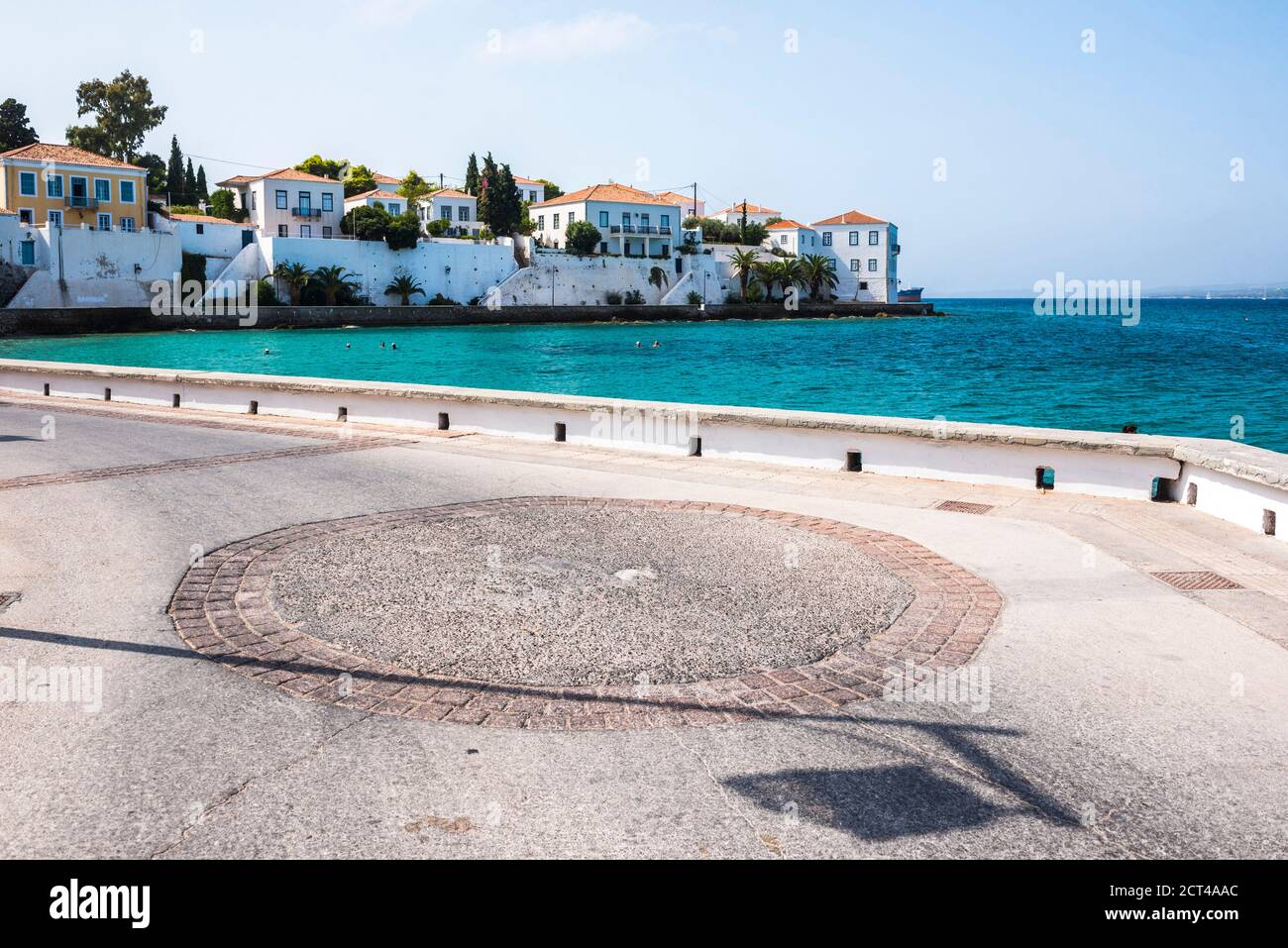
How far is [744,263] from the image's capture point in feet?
405

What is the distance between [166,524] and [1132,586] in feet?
26.4

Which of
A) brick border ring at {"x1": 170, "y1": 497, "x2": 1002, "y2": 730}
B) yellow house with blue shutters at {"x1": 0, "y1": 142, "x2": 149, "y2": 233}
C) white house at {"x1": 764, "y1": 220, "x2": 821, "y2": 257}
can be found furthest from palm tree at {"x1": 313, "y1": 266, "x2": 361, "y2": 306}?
brick border ring at {"x1": 170, "y1": 497, "x2": 1002, "y2": 730}

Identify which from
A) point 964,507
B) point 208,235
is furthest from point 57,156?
point 964,507

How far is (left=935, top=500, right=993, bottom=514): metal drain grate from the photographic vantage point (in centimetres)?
1039

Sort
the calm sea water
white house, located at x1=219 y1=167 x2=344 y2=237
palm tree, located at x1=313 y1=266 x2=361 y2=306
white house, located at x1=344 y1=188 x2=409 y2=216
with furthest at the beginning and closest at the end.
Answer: white house, located at x1=344 y1=188 x2=409 y2=216, white house, located at x1=219 y1=167 x2=344 y2=237, palm tree, located at x1=313 y1=266 x2=361 y2=306, the calm sea water

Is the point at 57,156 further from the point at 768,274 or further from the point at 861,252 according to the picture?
the point at 861,252

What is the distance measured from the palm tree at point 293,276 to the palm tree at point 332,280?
1.11m

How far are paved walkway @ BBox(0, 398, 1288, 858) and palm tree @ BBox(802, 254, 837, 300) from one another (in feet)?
399

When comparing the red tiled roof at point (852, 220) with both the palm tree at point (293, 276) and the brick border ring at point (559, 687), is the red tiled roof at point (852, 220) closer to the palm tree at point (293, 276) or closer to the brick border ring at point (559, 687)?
the palm tree at point (293, 276)

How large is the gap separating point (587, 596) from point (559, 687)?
1715mm

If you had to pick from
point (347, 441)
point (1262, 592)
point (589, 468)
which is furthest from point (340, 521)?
point (1262, 592)

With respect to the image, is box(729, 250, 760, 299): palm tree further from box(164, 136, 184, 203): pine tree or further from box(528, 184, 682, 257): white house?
box(164, 136, 184, 203): pine tree
